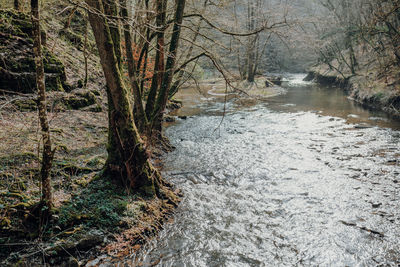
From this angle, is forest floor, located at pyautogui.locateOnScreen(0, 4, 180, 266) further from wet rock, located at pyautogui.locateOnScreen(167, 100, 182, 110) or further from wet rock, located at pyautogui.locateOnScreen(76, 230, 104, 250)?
wet rock, located at pyautogui.locateOnScreen(167, 100, 182, 110)

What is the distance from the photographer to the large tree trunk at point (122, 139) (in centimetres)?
489

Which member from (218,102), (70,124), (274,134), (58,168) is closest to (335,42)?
(218,102)

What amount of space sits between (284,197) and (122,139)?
4.18 meters

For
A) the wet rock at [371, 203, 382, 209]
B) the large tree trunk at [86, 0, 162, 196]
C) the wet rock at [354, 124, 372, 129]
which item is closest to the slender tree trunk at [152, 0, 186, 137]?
the large tree trunk at [86, 0, 162, 196]

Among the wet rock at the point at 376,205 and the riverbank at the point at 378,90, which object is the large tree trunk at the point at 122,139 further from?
the riverbank at the point at 378,90

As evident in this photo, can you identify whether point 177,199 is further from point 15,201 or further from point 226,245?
point 15,201

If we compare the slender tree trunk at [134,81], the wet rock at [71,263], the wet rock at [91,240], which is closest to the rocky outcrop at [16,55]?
the slender tree trunk at [134,81]

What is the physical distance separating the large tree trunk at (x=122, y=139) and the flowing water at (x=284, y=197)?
3.79 feet

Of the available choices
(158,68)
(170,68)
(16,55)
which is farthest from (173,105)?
(16,55)

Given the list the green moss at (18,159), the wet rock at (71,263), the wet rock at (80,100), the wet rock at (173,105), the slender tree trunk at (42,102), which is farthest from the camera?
the wet rock at (173,105)

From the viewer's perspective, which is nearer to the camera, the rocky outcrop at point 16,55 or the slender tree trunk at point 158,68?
the rocky outcrop at point 16,55

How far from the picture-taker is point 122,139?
5332 millimetres

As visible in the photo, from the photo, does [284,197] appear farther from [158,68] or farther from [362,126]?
[362,126]

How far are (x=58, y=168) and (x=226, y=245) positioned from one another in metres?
3.94
